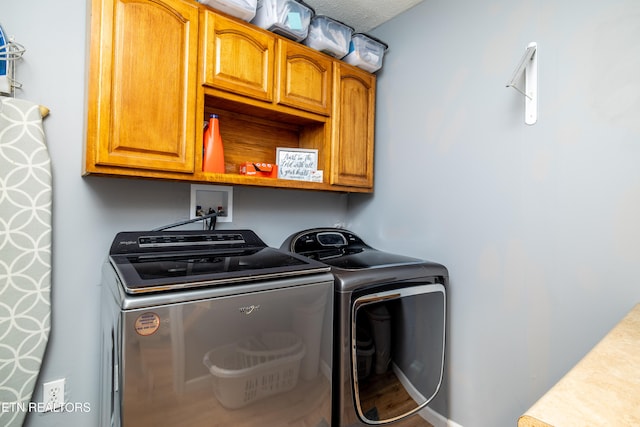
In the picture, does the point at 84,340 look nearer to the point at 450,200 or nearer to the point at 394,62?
the point at 450,200

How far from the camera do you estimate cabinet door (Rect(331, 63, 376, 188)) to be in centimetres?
183

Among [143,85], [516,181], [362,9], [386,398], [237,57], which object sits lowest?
[386,398]

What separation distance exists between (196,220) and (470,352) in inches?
63.0

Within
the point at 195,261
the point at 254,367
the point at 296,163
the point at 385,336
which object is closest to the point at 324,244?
the point at 296,163

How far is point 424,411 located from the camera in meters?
1.50

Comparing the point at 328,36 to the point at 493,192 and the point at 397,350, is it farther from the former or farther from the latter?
the point at 397,350

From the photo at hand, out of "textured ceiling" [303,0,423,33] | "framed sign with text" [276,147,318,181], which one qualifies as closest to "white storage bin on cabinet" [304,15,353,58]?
"textured ceiling" [303,0,423,33]

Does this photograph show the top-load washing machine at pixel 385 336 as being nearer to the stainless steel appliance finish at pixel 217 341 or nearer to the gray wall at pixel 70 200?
the stainless steel appliance finish at pixel 217 341

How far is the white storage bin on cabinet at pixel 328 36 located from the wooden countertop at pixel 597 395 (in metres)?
1.75

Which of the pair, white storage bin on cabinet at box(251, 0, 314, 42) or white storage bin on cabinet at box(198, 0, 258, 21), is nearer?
white storage bin on cabinet at box(198, 0, 258, 21)

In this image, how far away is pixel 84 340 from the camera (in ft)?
4.53

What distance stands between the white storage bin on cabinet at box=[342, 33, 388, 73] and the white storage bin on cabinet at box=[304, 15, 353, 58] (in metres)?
0.06

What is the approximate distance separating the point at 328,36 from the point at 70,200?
1.56 m

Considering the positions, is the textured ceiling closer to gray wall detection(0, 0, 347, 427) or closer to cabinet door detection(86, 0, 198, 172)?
cabinet door detection(86, 0, 198, 172)
